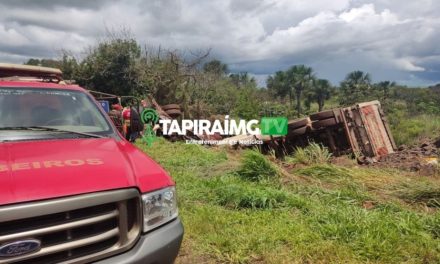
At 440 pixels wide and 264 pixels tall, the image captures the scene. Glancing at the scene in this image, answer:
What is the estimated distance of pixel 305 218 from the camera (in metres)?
4.80

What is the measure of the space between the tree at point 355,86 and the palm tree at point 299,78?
5865 millimetres

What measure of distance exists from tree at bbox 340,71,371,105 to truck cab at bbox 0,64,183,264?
4490cm

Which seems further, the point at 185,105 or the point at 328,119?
the point at 185,105

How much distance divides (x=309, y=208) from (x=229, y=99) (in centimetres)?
2058

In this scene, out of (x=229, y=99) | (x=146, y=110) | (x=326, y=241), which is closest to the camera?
(x=326, y=241)

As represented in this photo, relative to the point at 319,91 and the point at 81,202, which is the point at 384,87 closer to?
the point at 319,91

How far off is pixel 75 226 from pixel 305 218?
3182 millimetres

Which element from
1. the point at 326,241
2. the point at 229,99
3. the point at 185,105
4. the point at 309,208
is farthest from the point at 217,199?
the point at 229,99

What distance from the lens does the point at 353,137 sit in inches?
402

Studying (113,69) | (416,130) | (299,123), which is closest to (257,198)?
(299,123)

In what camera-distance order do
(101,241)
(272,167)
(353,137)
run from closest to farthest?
(101,241) → (272,167) → (353,137)

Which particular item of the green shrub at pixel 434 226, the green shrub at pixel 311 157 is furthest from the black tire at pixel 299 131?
the green shrub at pixel 434 226

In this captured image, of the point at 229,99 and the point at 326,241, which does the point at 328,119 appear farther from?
the point at 229,99

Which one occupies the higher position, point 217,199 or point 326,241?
point 217,199
